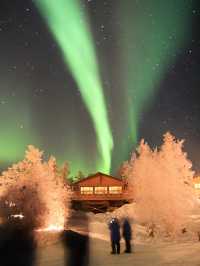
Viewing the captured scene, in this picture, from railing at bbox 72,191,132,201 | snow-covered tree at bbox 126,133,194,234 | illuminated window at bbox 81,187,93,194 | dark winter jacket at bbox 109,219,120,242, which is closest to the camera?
dark winter jacket at bbox 109,219,120,242

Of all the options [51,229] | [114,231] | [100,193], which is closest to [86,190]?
[100,193]

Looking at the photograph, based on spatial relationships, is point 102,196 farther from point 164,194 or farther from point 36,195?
point 36,195

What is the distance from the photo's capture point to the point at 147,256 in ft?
61.7

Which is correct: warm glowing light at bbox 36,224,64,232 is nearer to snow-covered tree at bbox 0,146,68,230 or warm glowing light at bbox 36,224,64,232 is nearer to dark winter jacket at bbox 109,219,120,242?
snow-covered tree at bbox 0,146,68,230

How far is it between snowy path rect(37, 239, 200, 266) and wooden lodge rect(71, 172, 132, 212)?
156 feet

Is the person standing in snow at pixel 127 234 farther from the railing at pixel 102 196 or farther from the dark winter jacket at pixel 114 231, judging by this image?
the railing at pixel 102 196

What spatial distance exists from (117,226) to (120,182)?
52.2 metres

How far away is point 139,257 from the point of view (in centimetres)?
1858

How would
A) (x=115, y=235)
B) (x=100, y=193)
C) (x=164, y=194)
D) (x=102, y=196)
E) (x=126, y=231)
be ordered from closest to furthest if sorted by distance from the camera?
(x=115, y=235)
(x=126, y=231)
(x=164, y=194)
(x=102, y=196)
(x=100, y=193)

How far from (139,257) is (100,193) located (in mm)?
53240

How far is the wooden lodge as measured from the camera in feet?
231

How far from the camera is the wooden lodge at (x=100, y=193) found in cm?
7038

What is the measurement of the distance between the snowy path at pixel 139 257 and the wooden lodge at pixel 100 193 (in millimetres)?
47611

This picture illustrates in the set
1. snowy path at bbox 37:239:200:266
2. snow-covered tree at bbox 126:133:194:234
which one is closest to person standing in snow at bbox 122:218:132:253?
snowy path at bbox 37:239:200:266
